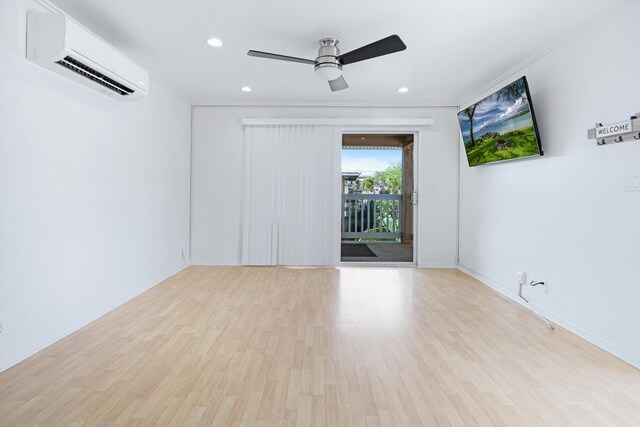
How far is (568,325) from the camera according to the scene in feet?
8.71

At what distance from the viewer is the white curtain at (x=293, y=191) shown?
4.83 metres

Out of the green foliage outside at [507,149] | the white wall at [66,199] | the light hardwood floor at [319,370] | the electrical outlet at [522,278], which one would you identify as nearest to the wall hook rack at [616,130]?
the green foliage outside at [507,149]

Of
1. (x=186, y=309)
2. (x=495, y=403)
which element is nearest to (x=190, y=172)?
(x=186, y=309)

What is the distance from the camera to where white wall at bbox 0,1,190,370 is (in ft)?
6.58

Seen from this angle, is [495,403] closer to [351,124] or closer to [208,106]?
[351,124]

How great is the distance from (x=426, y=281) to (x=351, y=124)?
7.91 feet

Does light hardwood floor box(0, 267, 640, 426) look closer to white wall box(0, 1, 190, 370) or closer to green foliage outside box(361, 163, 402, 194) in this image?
white wall box(0, 1, 190, 370)

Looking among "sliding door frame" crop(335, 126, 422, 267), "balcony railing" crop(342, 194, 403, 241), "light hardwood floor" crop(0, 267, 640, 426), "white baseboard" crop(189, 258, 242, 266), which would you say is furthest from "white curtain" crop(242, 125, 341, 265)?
"light hardwood floor" crop(0, 267, 640, 426)

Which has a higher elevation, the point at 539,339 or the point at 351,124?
the point at 351,124

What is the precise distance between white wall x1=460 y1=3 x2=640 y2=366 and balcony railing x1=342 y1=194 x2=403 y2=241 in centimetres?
249

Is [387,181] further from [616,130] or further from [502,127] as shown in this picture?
[616,130]

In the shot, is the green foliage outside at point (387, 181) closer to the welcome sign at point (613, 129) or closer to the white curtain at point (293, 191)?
the white curtain at point (293, 191)

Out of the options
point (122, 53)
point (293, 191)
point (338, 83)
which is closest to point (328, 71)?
point (338, 83)

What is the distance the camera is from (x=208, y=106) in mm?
4875
